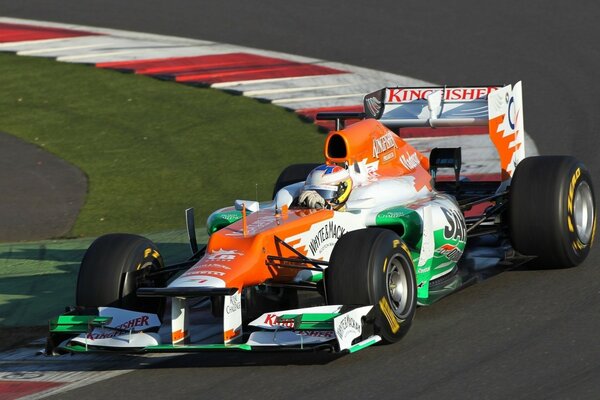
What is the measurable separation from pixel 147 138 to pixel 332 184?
777 cm

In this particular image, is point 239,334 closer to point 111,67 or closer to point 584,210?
point 584,210

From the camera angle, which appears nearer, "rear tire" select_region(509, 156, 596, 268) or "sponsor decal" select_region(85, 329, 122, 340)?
"sponsor decal" select_region(85, 329, 122, 340)

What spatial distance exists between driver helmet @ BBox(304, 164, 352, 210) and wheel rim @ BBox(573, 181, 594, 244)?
2233 mm

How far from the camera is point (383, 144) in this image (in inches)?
423

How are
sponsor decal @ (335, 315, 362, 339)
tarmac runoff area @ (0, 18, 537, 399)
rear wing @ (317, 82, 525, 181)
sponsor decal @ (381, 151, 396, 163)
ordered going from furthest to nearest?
rear wing @ (317, 82, 525, 181)
sponsor decal @ (381, 151, 396, 163)
tarmac runoff area @ (0, 18, 537, 399)
sponsor decal @ (335, 315, 362, 339)

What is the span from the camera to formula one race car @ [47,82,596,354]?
8.59 m

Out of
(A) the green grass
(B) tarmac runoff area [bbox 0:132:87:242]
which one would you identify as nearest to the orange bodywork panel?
(A) the green grass

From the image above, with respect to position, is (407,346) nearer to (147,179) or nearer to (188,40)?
(147,179)

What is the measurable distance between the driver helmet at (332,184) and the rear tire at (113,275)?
1497mm

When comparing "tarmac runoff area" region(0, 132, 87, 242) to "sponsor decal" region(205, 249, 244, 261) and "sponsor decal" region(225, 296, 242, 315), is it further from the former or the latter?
"sponsor decal" region(225, 296, 242, 315)

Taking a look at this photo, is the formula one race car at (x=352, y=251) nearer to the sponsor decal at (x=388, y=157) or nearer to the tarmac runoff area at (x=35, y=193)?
the sponsor decal at (x=388, y=157)

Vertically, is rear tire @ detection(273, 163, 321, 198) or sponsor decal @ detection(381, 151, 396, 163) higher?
sponsor decal @ detection(381, 151, 396, 163)

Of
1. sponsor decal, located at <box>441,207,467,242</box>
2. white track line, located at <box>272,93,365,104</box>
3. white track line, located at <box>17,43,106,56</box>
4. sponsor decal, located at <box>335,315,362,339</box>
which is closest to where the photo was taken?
sponsor decal, located at <box>335,315,362,339</box>

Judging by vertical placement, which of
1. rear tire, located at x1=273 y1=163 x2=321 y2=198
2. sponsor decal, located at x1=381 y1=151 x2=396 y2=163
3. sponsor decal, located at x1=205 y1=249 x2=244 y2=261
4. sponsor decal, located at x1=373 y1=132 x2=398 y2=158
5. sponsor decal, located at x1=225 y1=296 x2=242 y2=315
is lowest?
sponsor decal, located at x1=225 y1=296 x2=242 y2=315
